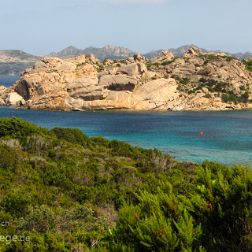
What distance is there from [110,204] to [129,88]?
265ft

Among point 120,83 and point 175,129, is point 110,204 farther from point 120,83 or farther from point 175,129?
point 120,83

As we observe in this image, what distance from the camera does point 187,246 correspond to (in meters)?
5.83

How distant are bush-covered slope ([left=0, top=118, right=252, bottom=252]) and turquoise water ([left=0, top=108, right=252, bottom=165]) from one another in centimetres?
2042

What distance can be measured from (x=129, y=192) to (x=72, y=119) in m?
63.1

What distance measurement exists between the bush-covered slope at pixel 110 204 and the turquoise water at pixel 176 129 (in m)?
20.4

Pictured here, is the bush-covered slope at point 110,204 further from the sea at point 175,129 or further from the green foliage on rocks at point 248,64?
the green foliage on rocks at point 248,64

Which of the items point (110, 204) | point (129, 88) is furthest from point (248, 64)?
point (110, 204)

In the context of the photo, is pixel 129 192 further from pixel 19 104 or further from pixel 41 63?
pixel 41 63

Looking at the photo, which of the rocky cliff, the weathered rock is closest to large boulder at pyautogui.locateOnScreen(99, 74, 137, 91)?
the rocky cliff

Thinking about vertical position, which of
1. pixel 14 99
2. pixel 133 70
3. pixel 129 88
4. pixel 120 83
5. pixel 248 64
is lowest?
pixel 14 99

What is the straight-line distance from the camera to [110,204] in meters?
15.0

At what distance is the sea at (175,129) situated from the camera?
151 feet

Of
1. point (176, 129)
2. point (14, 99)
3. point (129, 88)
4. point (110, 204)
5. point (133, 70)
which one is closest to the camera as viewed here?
point (110, 204)

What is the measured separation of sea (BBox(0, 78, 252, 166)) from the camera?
45875 millimetres
